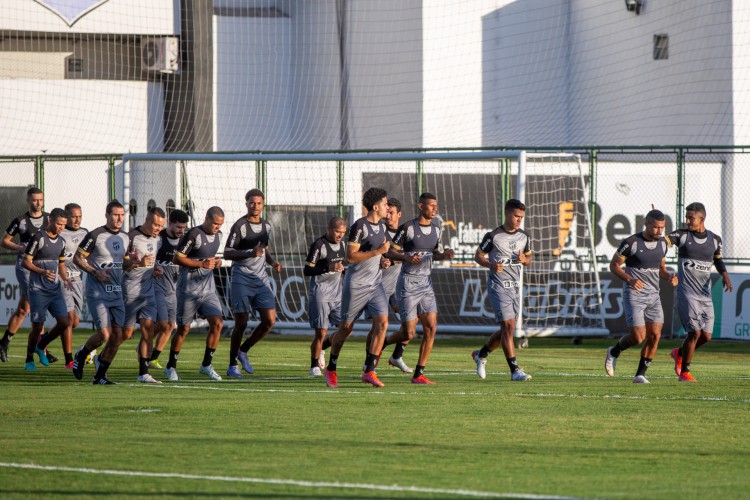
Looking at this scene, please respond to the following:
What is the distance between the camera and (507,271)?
51.3 ft

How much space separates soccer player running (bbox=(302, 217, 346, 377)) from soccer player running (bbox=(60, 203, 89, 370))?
3.33 meters

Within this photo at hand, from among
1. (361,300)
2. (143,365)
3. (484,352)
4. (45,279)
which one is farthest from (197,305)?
(484,352)

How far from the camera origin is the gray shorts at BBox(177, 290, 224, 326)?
1603cm

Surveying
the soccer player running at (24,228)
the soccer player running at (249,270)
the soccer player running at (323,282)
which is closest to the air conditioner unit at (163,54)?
the soccer player running at (24,228)

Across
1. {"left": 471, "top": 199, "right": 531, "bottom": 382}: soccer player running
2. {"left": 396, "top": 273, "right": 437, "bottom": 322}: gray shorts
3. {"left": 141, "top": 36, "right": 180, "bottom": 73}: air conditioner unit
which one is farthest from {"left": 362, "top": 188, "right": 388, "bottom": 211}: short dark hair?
{"left": 141, "top": 36, "right": 180, "bottom": 73}: air conditioner unit

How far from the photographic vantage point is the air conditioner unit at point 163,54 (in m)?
34.2

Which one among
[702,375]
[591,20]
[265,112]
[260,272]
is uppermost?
[591,20]

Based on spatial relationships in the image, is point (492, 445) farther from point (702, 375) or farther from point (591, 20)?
point (591, 20)

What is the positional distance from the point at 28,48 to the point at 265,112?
8.08 meters

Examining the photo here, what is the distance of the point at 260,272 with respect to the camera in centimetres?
1675

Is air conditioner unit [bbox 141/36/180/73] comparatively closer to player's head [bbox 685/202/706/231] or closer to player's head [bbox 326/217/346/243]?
player's head [bbox 326/217/346/243]

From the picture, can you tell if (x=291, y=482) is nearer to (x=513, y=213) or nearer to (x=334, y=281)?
(x=513, y=213)

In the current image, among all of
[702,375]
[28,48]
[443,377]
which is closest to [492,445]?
[443,377]

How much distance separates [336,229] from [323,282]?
4.37 feet
